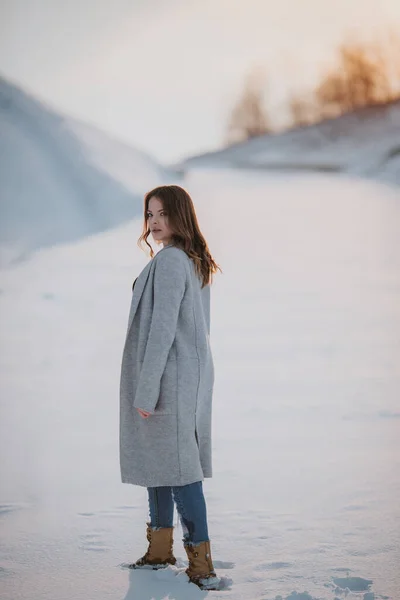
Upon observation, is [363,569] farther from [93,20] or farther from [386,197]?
[386,197]

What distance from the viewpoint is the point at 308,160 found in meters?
6.65

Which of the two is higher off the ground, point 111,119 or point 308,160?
point 308,160

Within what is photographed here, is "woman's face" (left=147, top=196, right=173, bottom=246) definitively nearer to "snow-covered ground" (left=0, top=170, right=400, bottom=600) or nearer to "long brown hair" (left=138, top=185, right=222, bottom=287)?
"long brown hair" (left=138, top=185, right=222, bottom=287)

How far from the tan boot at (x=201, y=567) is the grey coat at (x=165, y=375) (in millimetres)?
166

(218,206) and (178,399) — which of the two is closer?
(178,399)

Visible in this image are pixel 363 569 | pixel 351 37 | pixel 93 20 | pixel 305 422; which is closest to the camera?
pixel 363 569

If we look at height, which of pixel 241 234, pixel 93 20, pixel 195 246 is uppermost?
pixel 93 20

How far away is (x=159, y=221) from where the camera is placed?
1910 millimetres

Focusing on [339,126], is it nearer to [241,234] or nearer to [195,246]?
[241,234]

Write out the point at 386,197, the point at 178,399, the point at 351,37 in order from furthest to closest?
the point at 386,197 < the point at 351,37 < the point at 178,399

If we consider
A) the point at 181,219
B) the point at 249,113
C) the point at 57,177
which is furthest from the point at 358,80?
the point at 181,219

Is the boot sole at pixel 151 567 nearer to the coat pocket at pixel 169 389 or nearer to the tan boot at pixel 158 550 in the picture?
the tan boot at pixel 158 550

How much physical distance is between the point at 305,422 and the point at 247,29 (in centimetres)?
220

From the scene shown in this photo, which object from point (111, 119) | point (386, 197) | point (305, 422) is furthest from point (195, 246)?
point (386, 197)
